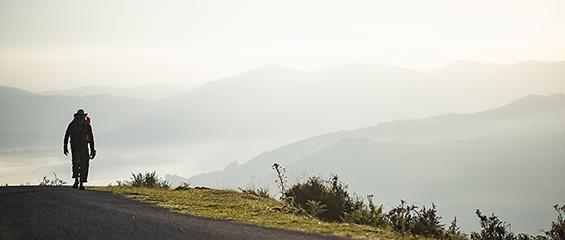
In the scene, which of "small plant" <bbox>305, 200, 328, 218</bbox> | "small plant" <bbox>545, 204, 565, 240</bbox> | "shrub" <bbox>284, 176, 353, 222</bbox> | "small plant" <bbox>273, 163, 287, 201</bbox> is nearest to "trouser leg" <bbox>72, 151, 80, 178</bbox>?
"small plant" <bbox>273, 163, 287, 201</bbox>

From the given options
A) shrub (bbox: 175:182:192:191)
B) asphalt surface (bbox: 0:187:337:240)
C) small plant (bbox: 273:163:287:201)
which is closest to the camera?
asphalt surface (bbox: 0:187:337:240)

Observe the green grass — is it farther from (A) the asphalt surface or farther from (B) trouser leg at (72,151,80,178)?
(B) trouser leg at (72,151,80,178)

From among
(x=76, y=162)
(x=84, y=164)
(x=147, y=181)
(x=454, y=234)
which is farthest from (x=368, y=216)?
(x=147, y=181)

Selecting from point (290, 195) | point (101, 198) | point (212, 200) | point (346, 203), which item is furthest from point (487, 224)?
point (101, 198)

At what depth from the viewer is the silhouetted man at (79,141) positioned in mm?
23188

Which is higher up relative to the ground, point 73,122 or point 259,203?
point 73,122

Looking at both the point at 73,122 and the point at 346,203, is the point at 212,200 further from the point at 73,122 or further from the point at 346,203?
the point at 73,122

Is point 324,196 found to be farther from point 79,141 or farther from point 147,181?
point 147,181

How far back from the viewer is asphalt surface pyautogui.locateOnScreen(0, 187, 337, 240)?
1231 cm

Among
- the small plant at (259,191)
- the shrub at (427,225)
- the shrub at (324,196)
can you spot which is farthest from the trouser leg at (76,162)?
the shrub at (427,225)

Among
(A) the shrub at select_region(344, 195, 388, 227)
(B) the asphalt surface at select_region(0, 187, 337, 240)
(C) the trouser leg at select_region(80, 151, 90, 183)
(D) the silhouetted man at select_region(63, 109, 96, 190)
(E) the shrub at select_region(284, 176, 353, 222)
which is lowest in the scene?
(B) the asphalt surface at select_region(0, 187, 337, 240)

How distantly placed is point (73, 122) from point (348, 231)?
519 inches

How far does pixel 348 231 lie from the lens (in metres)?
13.5

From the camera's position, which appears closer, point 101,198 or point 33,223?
point 33,223
